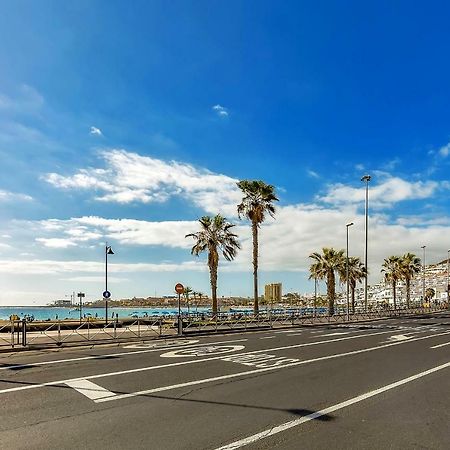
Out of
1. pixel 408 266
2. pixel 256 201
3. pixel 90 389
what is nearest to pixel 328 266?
pixel 256 201

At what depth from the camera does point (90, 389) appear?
33.5ft

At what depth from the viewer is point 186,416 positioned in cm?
794

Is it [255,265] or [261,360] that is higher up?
[255,265]

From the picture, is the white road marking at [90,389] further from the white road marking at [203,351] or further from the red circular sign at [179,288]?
the red circular sign at [179,288]

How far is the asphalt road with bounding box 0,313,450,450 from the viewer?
22.1ft

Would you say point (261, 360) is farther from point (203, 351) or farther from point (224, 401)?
point (224, 401)

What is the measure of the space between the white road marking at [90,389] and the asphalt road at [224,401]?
2cm

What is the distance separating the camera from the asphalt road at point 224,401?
674cm

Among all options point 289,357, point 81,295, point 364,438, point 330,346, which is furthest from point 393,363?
point 81,295

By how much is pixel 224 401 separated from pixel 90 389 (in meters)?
3.30

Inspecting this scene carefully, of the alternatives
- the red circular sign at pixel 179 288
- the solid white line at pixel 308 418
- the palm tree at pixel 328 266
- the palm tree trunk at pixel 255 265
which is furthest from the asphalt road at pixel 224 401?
the palm tree at pixel 328 266

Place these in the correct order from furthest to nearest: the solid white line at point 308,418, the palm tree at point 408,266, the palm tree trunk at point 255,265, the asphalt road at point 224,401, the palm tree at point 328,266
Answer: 1. the palm tree at point 408,266
2. the palm tree at point 328,266
3. the palm tree trunk at point 255,265
4. the asphalt road at point 224,401
5. the solid white line at point 308,418

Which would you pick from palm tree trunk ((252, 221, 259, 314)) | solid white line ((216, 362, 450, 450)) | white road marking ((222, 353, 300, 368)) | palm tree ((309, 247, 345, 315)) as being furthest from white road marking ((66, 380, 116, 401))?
palm tree ((309, 247, 345, 315))

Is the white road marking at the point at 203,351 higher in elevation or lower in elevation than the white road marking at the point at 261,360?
lower
